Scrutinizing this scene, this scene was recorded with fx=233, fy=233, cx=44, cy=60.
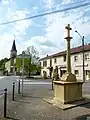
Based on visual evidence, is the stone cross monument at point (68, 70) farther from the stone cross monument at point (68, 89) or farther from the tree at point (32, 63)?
the tree at point (32, 63)

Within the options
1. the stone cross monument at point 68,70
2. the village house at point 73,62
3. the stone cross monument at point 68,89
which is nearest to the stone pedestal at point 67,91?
the stone cross monument at point 68,89

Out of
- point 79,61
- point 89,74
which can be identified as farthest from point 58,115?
point 79,61

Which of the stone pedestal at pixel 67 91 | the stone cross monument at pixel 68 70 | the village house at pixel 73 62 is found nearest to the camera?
the stone pedestal at pixel 67 91

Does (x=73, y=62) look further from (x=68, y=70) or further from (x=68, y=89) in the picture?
(x=68, y=89)

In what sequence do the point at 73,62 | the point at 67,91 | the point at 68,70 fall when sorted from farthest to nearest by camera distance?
the point at 73,62, the point at 68,70, the point at 67,91

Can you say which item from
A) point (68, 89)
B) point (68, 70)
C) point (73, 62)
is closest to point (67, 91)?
point (68, 89)

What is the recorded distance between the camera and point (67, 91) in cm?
1097

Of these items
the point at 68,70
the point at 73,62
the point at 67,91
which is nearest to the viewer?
the point at 67,91

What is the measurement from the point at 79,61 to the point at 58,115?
39214 millimetres

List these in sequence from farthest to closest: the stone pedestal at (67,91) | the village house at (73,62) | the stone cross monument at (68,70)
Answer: the village house at (73,62), the stone cross monument at (68,70), the stone pedestal at (67,91)

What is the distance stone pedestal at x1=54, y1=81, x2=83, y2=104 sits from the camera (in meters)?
10.9

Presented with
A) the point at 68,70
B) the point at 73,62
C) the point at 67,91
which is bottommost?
the point at 67,91

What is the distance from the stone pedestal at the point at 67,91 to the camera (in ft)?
35.8

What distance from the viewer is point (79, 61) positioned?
155ft
